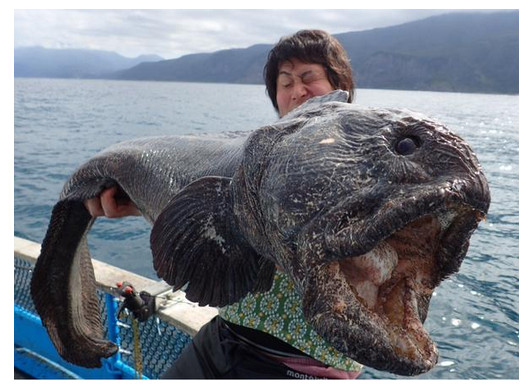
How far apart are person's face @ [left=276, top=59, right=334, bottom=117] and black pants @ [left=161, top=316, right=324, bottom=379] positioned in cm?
126

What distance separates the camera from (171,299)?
397cm

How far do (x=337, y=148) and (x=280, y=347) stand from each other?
1.15 meters

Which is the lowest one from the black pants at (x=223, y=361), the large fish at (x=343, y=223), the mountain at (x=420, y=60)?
the black pants at (x=223, y=361)

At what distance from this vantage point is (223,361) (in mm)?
2160

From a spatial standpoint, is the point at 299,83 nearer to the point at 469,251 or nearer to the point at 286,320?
the point at 286,320

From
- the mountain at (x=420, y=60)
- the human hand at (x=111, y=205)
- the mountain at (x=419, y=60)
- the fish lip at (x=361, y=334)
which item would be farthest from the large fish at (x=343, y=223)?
the mountain at (x=420, y=60)

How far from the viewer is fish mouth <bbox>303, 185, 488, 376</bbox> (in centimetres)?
115

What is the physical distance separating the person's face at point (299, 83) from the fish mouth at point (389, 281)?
138 centimetres

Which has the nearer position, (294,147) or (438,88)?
(294,147)

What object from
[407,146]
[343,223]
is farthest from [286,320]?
[407,146]

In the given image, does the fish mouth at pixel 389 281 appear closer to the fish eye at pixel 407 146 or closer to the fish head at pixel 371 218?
the fish head at pixel 371 218

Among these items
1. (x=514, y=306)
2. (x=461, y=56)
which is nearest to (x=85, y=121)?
(x=514, y=306)

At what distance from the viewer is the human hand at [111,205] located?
261cm

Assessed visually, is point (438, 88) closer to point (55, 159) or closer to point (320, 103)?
point (55, 159)
